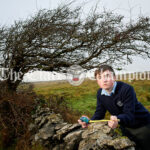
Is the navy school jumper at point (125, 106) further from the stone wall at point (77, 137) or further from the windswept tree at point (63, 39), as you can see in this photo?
the windswept tree at point (63, 39)

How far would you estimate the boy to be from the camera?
71.6 inches

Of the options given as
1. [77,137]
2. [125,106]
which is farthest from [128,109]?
[77,137]

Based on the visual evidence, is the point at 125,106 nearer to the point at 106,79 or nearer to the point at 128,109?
the point at 128,109

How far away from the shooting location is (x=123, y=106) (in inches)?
76.7

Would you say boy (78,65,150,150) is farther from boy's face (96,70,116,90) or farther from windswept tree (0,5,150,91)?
windswept tree (0,5,150,91)

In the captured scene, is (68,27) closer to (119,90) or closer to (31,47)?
(31,47)

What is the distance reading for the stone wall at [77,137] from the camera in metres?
1.77

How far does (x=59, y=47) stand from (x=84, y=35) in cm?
81

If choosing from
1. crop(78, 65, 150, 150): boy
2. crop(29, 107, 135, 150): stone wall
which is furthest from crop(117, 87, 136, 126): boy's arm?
crop(29, 107, 135, 150): stone wall

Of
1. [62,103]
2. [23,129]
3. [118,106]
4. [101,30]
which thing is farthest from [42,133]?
[101,30]

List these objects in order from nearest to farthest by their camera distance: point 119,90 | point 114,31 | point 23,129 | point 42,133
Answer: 1. point 119,90
2. point 42,133
3. point 23,129
4. point 114,31

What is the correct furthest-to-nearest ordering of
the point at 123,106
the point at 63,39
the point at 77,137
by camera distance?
the point at 63,39, the point at 77,137, the point at 123,106

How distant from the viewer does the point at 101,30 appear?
441 centimetres

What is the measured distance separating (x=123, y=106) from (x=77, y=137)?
0.90m
